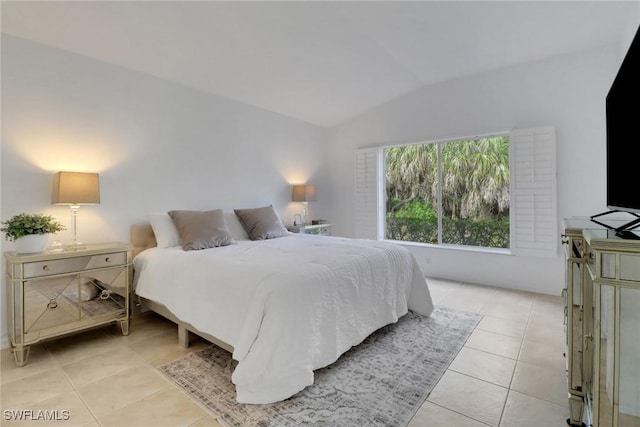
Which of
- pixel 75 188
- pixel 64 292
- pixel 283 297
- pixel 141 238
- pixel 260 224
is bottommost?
pixel 64 292

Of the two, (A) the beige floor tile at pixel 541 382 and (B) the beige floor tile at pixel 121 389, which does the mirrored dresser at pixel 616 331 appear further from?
(B) the beige floor tile at pixel 121 389

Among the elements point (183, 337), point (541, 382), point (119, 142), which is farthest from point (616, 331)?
point (119, 142)

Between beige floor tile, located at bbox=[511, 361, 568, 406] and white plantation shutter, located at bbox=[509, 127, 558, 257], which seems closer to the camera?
beige floor tile, located at bbox=[511, 361, 568, 406]

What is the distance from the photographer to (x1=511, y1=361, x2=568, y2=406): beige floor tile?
178cm

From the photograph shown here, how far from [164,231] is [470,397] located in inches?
114

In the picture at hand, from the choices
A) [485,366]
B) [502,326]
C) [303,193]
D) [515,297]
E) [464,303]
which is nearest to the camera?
[485,366]

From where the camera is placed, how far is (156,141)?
330cm

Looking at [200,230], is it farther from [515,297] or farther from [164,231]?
[515,297]

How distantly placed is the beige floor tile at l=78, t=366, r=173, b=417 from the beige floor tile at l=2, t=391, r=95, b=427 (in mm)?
41

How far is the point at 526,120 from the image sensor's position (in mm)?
3670

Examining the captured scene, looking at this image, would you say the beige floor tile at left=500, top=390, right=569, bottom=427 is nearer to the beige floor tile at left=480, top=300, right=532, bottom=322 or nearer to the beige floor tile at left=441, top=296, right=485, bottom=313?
the beige floor tile at left=480, top=300, right=532, bottom=322

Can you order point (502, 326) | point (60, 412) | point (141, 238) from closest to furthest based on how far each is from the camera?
point (60, 412)
point (502, 326)
point (141, 238)

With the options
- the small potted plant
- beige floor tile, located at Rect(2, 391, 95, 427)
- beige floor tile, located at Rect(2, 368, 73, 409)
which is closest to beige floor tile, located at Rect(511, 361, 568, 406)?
beige floor tile, located at Rect(2, 391, 95, 427)

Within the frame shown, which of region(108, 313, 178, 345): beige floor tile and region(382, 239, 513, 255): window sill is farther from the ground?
region(382, 239, 513, 255): window sill
